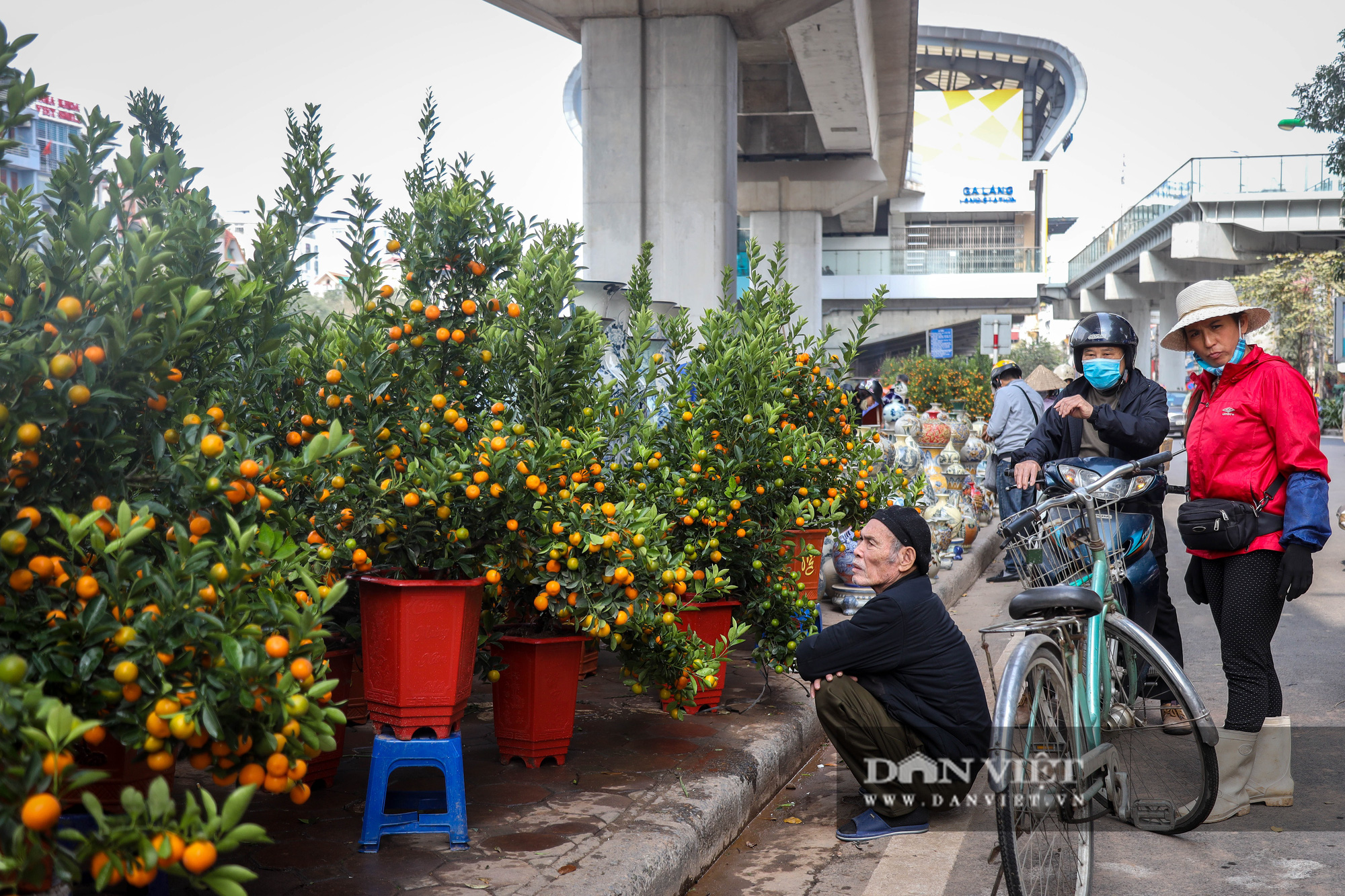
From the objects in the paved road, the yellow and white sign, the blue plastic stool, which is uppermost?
the yellow and white sign

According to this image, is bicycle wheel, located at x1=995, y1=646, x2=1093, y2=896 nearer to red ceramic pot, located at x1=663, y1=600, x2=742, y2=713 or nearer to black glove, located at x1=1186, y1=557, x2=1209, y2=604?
black glove, located at x1=1186, y1=557, x2=1209, y2=604

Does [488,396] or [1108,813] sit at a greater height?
[488,396]

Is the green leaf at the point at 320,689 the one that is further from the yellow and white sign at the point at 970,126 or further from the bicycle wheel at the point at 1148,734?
the yellow and white sign at the point at 970,126

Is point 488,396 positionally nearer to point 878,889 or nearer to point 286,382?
point 286,382

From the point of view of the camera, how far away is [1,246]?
203 cm

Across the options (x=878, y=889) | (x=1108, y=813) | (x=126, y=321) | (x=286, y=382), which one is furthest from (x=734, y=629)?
(x=126, y=321)

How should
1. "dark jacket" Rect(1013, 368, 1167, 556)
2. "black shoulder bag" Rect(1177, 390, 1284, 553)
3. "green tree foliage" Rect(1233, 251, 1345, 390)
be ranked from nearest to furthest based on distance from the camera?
1. "black shoulder bag" Rect(1177, 390, 1284, 553)
2. "dark jacket" Rect(1013, 368, 1167, 556)
3. "green tree foliage" Rect(1233, 251, 1345, 390)

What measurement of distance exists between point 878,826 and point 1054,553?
3.55 ft

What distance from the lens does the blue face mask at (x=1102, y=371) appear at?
4.49 meters

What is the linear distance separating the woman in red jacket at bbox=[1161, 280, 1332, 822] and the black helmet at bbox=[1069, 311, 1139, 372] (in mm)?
484

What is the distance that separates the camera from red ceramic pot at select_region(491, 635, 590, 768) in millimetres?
3748

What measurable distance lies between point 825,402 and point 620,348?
6.73ft

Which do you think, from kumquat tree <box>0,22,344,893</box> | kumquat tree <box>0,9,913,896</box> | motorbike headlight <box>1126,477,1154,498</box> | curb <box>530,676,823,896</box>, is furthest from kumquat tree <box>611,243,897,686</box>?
kumquat tree <box>0,22,344,893</box>

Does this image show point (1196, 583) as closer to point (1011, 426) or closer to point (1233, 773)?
point (1233, 773)
